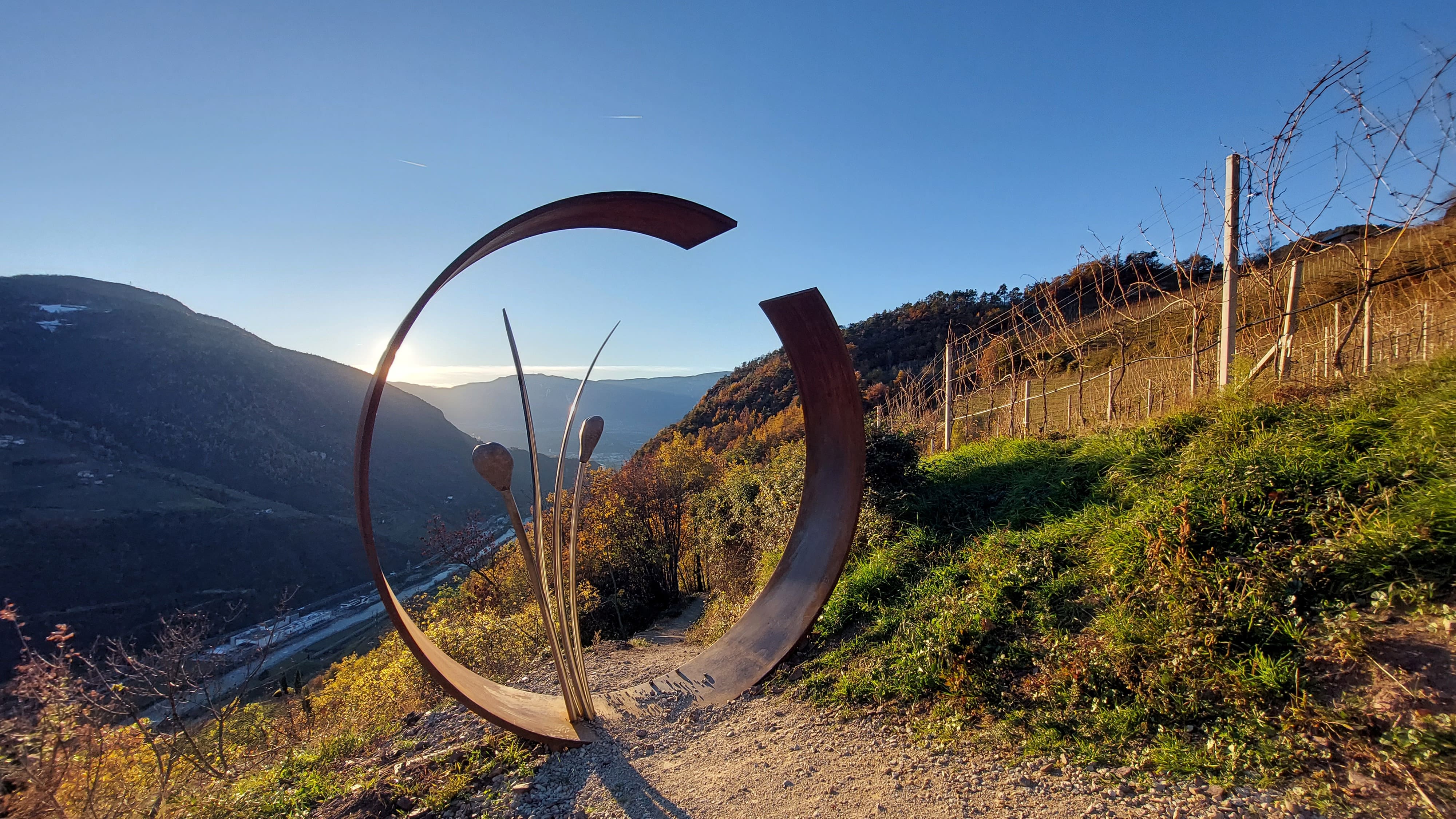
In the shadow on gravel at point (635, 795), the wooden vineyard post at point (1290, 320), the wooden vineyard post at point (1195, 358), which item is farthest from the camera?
the wooden vineyard post at point (1195, 358)

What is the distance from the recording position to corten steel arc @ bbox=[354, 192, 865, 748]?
379 cm

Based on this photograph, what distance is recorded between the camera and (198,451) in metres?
56.9

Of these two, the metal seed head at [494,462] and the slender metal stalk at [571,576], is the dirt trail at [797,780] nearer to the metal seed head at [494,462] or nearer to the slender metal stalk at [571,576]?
the slender metal stalk at [571,576]

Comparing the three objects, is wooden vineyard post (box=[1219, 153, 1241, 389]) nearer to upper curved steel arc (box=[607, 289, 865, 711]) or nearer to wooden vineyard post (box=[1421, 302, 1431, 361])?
wooden vineyard post (box=[1421, 302, 1431, 361])

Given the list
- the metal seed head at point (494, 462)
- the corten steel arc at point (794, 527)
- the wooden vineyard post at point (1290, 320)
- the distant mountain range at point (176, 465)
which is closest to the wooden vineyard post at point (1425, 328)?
the wooden vineyard post at point (1290, 320)

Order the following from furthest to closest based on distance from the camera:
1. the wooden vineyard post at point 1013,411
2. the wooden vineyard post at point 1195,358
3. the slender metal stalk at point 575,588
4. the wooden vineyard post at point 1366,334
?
the wooden vineyard post at point 1013,411
the wooden vineyard post at point 1195,358
the wooden vineyard post at point 1366,334
the slender metal stalk at point 575,588

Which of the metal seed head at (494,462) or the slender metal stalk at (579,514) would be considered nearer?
the metal seed head at (494,462)

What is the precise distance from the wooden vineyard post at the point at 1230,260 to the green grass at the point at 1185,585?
97 cm

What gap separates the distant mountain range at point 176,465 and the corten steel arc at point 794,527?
1343 inches

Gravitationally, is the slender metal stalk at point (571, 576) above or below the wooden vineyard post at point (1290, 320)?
below

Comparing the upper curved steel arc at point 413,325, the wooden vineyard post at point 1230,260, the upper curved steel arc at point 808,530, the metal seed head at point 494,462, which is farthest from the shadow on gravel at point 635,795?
the wooden vineyard post at point 1230,260

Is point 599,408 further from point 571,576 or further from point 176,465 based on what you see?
point 571,576

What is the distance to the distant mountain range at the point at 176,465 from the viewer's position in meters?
40.1

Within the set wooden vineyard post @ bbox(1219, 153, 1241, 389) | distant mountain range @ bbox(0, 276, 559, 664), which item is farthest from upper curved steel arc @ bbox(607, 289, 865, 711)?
distant mountain range @ bbox(0, 276, 559, 664)
